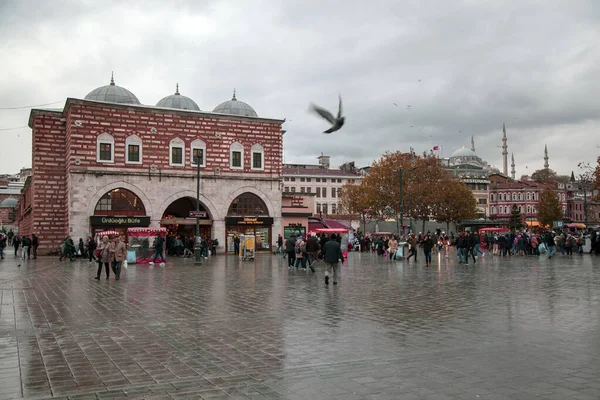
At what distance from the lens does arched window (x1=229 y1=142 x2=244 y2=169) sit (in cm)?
3962

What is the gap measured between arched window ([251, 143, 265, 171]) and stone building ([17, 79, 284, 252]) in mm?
74

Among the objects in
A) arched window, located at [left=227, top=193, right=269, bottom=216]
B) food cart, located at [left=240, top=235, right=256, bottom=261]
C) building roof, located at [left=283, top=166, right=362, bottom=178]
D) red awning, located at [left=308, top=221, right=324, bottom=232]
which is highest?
building roof, located at [left=283, top=166, right=362, bottom=178]

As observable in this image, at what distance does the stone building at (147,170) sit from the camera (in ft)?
115

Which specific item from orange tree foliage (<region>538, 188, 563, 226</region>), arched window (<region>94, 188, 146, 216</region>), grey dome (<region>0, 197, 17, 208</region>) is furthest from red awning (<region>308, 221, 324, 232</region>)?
grey dome (<region>0, 197, 17, 208</region>)

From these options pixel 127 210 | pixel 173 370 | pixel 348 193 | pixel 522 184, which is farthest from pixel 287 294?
pixel 522 184

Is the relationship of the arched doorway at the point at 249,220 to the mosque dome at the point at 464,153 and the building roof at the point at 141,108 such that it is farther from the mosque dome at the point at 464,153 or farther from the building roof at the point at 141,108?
the mosque dome at the point at 464,153

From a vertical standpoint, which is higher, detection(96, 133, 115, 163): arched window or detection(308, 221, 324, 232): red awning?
detection(96, 133, 115, 163): arched window

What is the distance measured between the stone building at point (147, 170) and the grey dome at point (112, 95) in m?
4.63

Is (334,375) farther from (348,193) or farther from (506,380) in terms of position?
(348,193)

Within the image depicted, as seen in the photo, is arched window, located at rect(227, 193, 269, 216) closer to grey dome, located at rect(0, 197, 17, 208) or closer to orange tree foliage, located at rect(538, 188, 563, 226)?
orange tree foliage, located at rect(538, 188, 563, 226)

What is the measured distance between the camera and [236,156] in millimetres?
39875

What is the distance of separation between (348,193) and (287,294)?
57268mm

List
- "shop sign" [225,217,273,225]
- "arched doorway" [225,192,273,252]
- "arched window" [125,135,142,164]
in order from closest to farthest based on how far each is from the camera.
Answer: "arched window" [125,135,142,164] → "shop sign" [225,217,273,225] → "arched doorway" [225,192,273,252]

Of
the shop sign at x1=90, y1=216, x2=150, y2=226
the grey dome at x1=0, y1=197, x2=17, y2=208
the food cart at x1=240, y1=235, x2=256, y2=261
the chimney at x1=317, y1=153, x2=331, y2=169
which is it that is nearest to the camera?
the food cart at x1=240, y1=235, x2=256, y2=261
